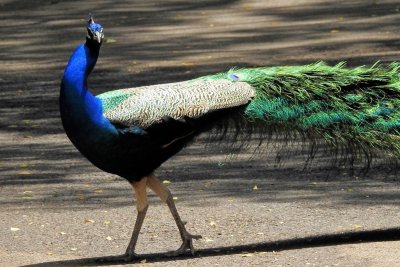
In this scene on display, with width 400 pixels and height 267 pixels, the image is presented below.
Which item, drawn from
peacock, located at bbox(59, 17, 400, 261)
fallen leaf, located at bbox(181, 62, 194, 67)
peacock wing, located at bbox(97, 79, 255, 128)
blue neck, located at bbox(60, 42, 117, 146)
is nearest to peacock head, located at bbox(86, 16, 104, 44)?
peacock, located at bbox(59, 17, 400, 261)

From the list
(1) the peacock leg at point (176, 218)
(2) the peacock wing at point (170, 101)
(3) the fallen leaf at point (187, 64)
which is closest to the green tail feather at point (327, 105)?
(2) the peacock wing at point (170, 101)

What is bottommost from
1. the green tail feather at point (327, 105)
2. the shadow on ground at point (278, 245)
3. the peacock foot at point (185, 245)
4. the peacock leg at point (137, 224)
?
the shadow on ground at point (278, 245)

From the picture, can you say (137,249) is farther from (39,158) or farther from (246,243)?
(39,158)

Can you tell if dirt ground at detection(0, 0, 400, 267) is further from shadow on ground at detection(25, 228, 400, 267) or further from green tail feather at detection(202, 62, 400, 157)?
green tail feather at detection(202, 62, 400, 157)

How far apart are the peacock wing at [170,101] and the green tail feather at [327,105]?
154mm

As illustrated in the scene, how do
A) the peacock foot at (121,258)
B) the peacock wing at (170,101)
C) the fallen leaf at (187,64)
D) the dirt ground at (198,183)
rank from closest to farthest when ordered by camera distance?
the peacock wing at (170,101), the peacock foot at (121,258), the dirt ground at (198,183), the fallen leaf at (187,64)

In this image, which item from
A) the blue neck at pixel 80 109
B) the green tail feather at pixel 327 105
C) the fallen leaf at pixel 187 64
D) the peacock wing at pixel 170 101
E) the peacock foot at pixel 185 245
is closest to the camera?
the blue neck at pixel 80 109

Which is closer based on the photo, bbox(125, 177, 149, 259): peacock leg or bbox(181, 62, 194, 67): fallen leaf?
bbox(125, 177, 149, 259): peacock leg

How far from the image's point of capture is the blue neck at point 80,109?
632 centimetres

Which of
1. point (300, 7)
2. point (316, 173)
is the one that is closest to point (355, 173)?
point (316, 173)

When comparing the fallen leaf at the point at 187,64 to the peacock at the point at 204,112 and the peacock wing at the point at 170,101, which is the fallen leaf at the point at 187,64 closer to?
the peacock at the point at 204,112

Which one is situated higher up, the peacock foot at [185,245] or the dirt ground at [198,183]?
the peacock foot at [185,245]

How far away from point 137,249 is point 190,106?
0.93 m

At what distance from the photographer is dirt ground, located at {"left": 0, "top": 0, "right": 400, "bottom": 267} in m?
6.82
